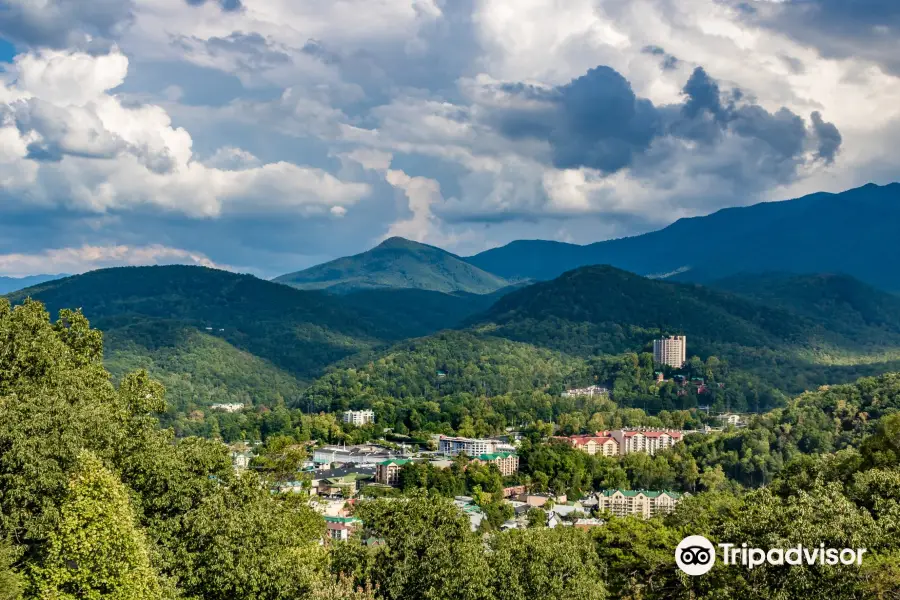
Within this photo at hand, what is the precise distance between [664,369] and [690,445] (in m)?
Answer: 66.7

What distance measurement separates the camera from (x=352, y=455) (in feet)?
363

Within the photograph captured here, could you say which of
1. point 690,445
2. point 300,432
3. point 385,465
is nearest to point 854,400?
point 690,445

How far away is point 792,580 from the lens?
79.2 feet

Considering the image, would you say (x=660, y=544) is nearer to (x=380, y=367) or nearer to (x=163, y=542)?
(x=163, y=542)

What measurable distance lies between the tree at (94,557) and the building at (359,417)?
110856mm

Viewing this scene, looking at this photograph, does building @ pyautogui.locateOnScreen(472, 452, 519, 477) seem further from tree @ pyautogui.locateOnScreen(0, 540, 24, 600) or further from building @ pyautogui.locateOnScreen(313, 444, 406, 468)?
tree @ pyautogui.locateOnScreen(0, 540, 24, 600)

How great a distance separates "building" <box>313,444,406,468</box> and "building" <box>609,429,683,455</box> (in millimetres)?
27167

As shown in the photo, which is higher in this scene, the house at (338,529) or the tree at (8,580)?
the tree at (8,580)

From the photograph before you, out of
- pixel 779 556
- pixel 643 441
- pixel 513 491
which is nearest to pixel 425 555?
pixel 779 556

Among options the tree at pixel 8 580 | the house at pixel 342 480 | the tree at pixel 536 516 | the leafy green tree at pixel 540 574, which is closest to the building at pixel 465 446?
the house at pixel 342 480

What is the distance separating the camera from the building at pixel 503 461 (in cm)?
9938

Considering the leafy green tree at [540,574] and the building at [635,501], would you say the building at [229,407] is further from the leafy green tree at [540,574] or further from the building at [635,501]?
the leafy green tree at [540,574]

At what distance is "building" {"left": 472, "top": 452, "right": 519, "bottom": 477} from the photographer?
326 ft

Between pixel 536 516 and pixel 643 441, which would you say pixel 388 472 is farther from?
pixel 643 441
